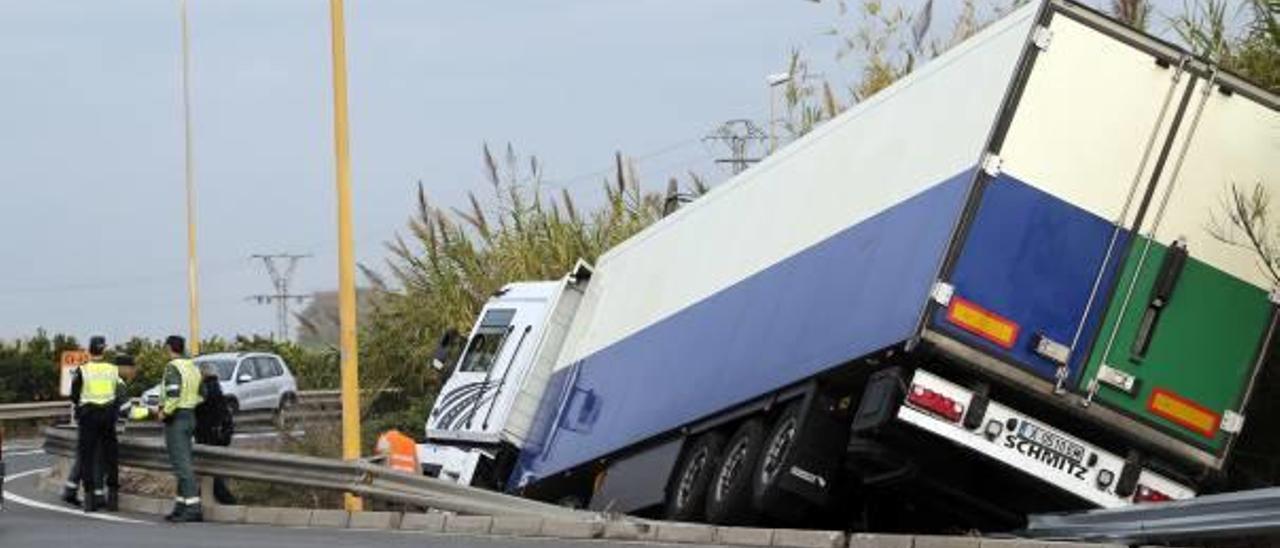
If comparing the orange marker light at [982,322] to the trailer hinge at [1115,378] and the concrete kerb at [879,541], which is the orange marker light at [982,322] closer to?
the trailer hinge at [1115,378]

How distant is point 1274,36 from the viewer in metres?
12.9

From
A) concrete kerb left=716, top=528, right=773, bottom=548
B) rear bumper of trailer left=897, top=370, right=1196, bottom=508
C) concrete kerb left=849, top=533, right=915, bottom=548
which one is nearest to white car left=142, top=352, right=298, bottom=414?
concrete kerb left=716, top=528, right=773, bottom=548

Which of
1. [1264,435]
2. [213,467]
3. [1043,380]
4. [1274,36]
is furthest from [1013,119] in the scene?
[213,467]

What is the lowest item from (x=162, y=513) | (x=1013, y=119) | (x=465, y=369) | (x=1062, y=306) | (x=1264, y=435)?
(x=162, y=513)

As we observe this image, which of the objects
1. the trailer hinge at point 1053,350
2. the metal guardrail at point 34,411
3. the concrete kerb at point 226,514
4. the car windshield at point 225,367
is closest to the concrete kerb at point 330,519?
the concrete kerb at point 226,514

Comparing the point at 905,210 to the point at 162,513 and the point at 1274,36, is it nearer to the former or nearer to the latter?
the point at 1274,36

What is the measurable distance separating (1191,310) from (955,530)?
2773 millimetres

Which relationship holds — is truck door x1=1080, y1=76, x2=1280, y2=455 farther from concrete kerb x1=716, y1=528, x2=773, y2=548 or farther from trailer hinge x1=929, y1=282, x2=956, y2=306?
concrete kerb x1=716, y1=528, x2=773, y2=548

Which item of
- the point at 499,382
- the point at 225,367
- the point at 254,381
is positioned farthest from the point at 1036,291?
the point at 225,367

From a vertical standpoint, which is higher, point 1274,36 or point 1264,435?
point 1274,36

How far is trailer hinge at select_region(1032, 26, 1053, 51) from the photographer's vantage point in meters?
11.5

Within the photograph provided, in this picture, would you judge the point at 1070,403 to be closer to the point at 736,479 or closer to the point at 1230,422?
the point at 1230,422

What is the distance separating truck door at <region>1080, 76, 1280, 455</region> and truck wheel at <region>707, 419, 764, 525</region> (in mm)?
2784

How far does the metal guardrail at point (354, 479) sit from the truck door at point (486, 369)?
6.38ft
